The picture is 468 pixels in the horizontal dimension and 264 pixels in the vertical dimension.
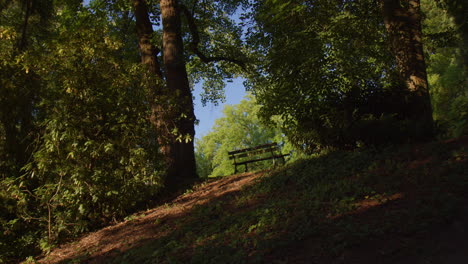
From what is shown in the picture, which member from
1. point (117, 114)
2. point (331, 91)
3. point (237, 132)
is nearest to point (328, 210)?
point (331, 91)

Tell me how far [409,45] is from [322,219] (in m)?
5.92

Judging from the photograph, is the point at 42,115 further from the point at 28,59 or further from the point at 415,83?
the point at 415,83

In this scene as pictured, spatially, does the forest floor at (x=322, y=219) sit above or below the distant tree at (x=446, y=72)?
below

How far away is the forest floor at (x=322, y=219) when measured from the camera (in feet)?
12.3

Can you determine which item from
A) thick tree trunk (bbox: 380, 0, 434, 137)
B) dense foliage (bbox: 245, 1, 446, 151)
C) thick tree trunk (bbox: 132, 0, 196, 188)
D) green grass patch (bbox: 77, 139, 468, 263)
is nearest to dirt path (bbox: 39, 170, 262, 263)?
green grass patch (bbox: 77, 139, 468, 263)

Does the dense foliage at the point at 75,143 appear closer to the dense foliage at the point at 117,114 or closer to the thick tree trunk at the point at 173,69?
the dense foliage at the point at 117,114

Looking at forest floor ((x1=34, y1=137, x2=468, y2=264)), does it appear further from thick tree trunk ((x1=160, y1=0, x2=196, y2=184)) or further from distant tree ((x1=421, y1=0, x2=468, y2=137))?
distant tree ((x1=421, y1=0, x2=468, y2=137))

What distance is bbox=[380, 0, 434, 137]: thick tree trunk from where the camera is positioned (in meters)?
8.15

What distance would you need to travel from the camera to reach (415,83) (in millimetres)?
8289

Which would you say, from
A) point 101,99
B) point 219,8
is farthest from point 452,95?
point 101,99

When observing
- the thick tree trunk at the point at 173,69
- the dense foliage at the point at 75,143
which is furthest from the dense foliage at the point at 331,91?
the dense foliage at the point at 75,143

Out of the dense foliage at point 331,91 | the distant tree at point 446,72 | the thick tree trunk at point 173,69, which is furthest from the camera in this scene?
the distant tree at point 446,72

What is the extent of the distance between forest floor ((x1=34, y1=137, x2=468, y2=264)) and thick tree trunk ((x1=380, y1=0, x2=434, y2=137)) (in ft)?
6.09

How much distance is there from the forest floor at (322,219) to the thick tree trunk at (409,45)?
6.09 feet
